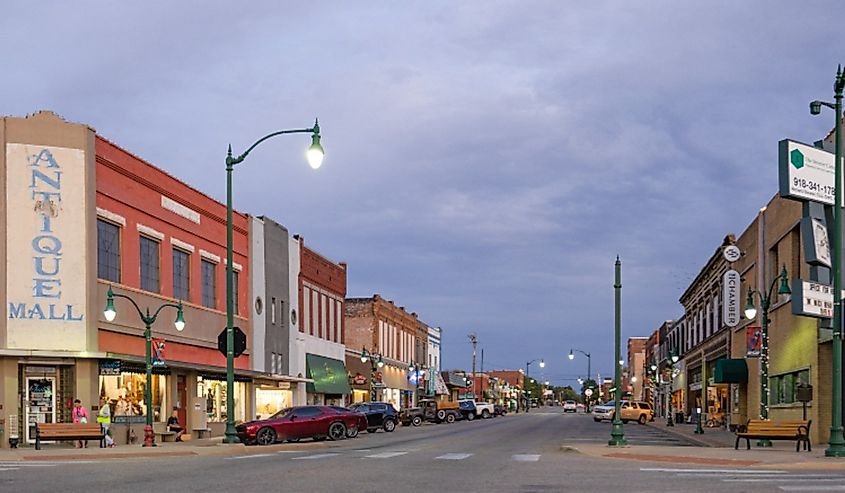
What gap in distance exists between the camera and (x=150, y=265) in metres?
43.7

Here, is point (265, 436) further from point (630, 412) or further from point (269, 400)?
point (630, 412)

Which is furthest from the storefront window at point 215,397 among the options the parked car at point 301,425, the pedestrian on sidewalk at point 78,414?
the pedestrian on sidewalk at point 78,414

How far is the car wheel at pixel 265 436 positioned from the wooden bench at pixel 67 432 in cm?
593

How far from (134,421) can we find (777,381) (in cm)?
2479

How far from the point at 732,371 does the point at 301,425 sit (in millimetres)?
23355

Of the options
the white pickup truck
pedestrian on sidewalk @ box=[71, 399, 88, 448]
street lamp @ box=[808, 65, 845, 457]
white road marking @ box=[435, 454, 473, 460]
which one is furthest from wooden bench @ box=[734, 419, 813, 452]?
the white pickup truck

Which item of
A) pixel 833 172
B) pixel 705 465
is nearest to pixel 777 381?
pixel 833 172

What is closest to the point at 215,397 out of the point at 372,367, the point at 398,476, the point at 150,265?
the point at 150,265

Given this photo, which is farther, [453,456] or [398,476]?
[453,456]

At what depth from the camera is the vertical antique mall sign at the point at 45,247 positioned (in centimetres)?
3616

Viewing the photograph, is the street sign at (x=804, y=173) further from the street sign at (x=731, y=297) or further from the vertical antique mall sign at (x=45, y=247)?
the street sign at (x=731, y=297)

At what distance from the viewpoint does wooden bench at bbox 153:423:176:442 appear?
41.5 metres

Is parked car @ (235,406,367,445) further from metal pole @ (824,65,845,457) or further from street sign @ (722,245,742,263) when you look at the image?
street sign @ (722,245,742,263)

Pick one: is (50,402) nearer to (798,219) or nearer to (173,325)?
(173,325)
